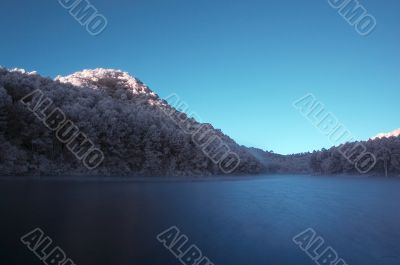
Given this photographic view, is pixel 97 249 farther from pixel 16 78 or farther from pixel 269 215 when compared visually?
pixel 16 78

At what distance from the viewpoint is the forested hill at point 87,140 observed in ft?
167

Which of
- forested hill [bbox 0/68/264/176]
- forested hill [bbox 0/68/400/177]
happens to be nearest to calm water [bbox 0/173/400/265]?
forested hill [bbox 0/68/400/177]

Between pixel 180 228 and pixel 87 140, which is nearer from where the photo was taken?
pixel 180 228

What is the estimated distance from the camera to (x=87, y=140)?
209 ft

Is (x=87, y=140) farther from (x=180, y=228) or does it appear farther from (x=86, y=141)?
(x=180, y=228)

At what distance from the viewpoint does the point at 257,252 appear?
50.2ft

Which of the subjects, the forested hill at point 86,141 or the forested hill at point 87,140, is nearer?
the forested hill at point 87,140

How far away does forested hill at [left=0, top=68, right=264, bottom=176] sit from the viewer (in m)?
50.8

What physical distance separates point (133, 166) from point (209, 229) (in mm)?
56401

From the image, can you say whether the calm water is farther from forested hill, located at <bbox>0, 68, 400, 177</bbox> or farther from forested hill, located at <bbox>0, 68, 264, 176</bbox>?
forested hill, located at <bbox>0, 68, 264, 176</bbox>

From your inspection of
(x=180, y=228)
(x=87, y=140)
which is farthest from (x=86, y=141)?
(x=180, y=228)

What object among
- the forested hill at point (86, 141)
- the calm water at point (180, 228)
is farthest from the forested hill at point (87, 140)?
the calm water at point (180, 228)

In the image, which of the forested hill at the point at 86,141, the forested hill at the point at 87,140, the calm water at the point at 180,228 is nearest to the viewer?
the calm water at the point at 180,228

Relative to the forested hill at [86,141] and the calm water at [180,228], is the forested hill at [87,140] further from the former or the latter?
the calm water at [180,228]
